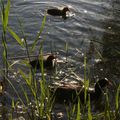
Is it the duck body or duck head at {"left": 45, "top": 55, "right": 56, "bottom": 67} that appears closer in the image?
duck head at {"left": 45, "top": 55, "right": 56, "bottom": 67}

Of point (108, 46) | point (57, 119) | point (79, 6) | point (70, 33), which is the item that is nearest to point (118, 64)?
point (108, 46)

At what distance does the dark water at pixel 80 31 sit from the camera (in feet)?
29.5

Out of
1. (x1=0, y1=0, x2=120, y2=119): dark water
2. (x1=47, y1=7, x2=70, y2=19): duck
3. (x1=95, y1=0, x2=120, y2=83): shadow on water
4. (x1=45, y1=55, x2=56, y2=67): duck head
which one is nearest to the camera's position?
(x1=45, y1=55, x2=56, y2=67): duck head

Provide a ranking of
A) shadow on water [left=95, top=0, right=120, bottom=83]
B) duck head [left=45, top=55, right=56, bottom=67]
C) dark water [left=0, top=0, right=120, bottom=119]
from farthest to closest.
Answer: dark water [left=0, top=0, right=120, bottom=119], shadow on water [left=95, top=0, right=120, bottom=83], duck head [left=45, top=55, right=56, bottom=67]

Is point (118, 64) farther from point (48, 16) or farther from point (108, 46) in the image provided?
point (48, 16)

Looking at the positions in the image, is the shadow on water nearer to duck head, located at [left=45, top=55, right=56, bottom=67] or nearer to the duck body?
duck head, located at [left=45, top=55, right=56, bottom=67]

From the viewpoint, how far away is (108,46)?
9930 mm

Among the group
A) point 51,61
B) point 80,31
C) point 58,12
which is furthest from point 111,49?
point 58,12

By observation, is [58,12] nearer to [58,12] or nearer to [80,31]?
[58,12]

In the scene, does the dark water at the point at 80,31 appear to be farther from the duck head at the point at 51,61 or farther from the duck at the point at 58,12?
the duck head at the point at 51,61

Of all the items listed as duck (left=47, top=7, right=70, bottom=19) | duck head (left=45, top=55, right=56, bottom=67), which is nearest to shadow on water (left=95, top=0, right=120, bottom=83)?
duck head (left=45, top=55, right=56, bottom=67)

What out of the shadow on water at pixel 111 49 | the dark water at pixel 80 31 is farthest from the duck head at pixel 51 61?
the shadow on water at pixel 111 49

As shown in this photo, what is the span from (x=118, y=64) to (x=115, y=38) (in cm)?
164

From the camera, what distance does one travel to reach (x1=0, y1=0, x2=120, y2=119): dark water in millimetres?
9000
